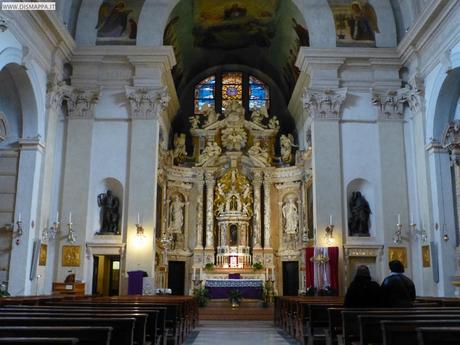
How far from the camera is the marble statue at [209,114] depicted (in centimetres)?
2356

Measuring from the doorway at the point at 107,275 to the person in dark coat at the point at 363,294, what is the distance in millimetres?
13418

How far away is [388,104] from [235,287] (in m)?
8.33

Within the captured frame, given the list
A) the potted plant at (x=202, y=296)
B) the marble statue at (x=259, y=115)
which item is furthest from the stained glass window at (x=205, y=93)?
the potted plant at (x=202, y=296)

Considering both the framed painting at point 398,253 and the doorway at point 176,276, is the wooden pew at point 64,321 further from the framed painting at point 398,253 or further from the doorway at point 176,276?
the doorway at point 176,276

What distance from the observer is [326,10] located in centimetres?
1906

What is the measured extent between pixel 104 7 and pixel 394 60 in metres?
10.4

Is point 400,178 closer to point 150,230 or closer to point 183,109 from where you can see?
point 150,230

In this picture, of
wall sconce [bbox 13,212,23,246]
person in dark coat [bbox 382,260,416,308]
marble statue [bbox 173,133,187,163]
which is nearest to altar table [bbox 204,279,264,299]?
marble statue [bbox 173,133,187,163]

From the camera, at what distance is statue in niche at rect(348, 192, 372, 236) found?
17.9 metres

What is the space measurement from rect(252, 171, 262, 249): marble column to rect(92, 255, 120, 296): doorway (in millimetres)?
5739

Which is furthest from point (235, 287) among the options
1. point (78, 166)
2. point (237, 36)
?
point (237, 36)

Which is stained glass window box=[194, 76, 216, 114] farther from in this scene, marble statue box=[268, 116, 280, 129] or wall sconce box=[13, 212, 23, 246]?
wall sconce box=[13, 212, 23, 246]

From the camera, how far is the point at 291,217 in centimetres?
2216

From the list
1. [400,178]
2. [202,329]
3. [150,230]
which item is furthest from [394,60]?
[202,329]
